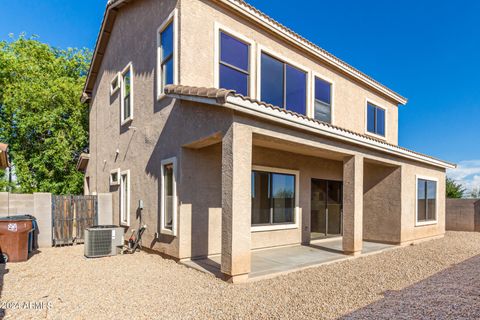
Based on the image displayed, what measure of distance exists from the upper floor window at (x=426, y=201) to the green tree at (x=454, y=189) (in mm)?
12656

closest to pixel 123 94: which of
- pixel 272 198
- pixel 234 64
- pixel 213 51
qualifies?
pixel 213 51

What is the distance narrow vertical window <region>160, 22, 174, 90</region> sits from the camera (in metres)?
8.80

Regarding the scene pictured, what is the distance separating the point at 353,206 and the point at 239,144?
479cm

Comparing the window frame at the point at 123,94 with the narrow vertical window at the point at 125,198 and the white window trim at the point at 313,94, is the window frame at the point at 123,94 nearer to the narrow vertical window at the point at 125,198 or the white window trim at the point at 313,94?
the narrow vertical window at the point at 125,198

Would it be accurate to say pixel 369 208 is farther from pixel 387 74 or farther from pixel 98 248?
pixel 387 74

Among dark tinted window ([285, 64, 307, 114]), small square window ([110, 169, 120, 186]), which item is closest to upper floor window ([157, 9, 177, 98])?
dark tinted window ([285, 64, 307, 114])

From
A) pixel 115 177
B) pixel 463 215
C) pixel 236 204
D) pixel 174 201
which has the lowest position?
pixel 463 215

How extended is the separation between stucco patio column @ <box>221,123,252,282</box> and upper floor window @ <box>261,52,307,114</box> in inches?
168

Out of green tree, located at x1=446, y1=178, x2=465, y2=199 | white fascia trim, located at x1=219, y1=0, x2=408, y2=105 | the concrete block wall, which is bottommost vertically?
the concrete block wall

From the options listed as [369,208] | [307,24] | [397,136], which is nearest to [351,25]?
[307,24]

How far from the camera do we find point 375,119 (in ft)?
51.2

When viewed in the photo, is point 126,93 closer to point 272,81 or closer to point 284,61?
point 272,81

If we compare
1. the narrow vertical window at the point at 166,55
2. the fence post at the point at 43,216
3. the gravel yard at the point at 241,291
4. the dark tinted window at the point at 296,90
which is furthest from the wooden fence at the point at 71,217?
the dark tinted window at the point at 296,90

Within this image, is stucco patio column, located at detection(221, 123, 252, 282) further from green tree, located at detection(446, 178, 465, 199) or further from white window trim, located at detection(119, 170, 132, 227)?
green tree, located at detection(446, 178, 465, 199)
